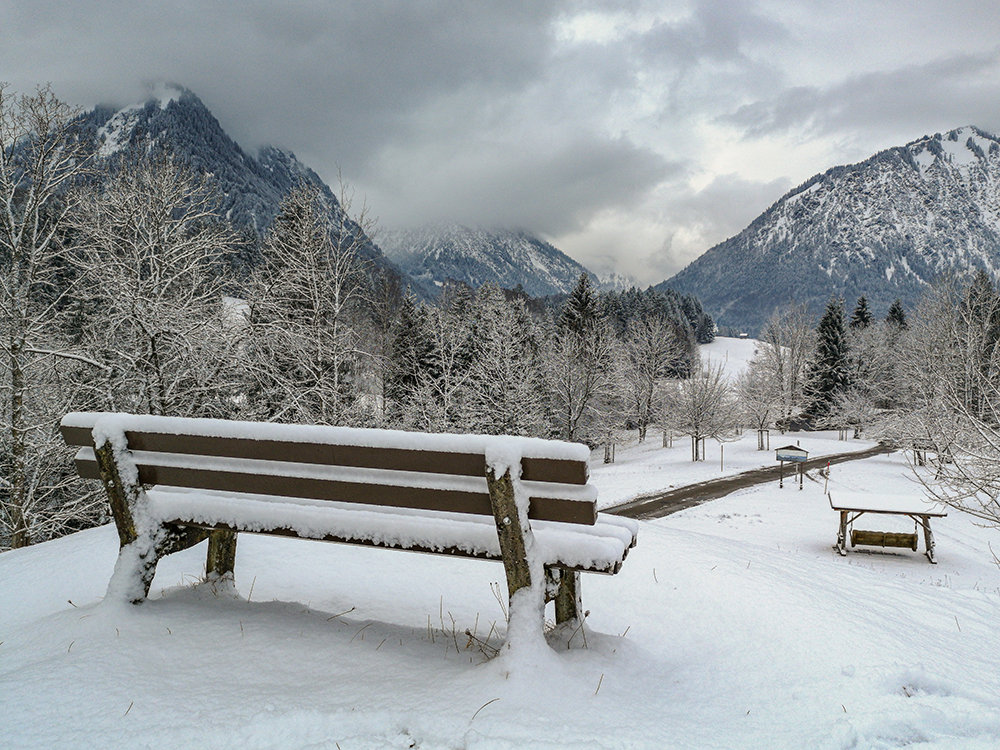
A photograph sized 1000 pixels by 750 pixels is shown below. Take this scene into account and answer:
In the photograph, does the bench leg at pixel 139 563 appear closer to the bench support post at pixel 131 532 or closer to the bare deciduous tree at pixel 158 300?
the bench support post at pixel 131 532

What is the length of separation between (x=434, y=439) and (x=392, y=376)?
91.9 feet

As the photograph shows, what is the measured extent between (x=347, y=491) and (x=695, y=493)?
72.5 feet

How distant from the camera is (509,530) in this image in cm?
235

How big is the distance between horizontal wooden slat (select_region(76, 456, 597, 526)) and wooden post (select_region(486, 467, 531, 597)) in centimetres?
8

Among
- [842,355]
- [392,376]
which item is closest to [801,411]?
[842,355]

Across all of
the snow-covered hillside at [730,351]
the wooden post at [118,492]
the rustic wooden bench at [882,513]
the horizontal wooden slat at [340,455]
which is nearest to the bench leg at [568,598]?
the horizontal wooden slat at [340,455]

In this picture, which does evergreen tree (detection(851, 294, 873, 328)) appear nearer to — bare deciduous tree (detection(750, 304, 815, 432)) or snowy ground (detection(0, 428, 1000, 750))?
bare deciduous tree (detection(750, 304, 815, 432))

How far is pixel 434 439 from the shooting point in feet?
→ 7.75

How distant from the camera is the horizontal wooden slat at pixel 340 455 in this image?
7.29 feet

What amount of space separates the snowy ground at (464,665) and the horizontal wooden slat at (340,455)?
86cm

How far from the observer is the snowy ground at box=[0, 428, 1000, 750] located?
201cm

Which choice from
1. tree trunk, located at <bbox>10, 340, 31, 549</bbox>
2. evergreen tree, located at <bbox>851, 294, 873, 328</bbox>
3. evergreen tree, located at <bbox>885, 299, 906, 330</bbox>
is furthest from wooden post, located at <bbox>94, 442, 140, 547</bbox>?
evergreen tree, located at <bbox>885, 299, 906, 330</bbox>

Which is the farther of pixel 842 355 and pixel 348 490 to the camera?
pixel 842 355

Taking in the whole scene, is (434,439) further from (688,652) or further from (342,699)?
(688,652)
